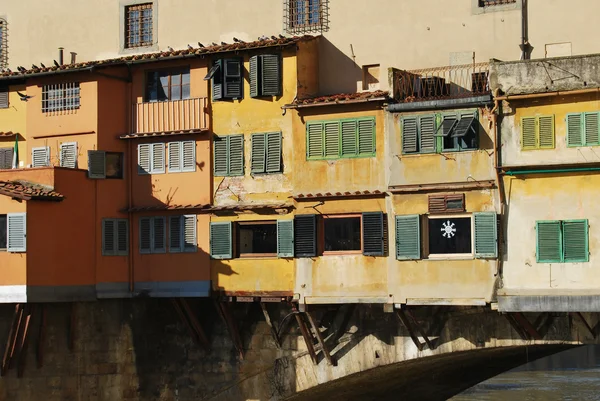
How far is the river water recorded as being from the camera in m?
46.9

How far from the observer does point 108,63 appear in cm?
2633

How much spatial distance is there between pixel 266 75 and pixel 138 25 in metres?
4.62

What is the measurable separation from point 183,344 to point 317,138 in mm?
5594

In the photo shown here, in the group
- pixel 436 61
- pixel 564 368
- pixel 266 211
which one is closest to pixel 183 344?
pixel 266 211

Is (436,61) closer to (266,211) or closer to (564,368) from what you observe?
(266,211)

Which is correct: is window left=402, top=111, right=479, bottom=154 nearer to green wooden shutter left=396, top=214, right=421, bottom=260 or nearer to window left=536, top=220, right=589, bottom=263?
green wooden shutter left=396, top=214, right=421, bottom=260

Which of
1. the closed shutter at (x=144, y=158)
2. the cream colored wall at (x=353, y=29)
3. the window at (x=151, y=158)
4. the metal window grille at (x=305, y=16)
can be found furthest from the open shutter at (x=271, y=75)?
the closed shutter at (x=144, y=158)

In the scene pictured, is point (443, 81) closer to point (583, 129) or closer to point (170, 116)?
point (583, 129)

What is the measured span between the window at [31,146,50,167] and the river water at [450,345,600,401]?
2264 cm

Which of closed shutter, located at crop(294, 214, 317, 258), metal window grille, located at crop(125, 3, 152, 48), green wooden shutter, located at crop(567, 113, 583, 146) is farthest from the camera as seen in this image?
metal window grille, located at crop(125, 3, 152, 48)

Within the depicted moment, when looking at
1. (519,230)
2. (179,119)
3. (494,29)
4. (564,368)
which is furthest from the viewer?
(564,368)

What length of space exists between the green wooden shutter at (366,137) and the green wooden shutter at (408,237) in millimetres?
1430

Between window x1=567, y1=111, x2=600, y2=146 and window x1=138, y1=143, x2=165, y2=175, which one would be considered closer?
window x1=567, y1=111, x2=600, y2=146

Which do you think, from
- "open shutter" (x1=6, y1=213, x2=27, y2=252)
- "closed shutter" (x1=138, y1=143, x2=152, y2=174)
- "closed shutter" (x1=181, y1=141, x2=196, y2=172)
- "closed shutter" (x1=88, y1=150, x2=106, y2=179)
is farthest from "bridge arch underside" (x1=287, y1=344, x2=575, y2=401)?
"open shutter" (x1=6, y1=213, x2=27, y2=252)
